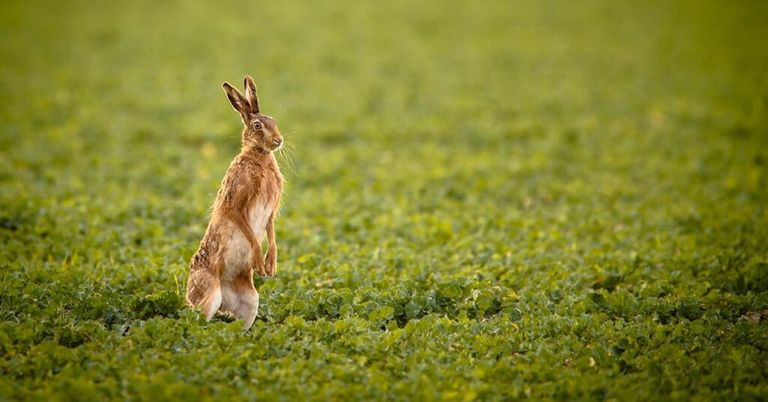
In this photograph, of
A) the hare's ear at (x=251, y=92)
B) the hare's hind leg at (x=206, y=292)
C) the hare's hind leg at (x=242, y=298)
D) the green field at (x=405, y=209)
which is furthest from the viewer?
the hare's ear at (x=251, y=92)

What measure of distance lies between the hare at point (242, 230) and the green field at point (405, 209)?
26 cm

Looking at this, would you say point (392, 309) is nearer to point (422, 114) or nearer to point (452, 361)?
point (452, 361)

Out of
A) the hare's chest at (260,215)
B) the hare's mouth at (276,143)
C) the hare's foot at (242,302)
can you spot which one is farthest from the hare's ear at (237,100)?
the hare's foot at (242,302)

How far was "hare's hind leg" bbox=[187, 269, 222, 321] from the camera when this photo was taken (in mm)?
7316

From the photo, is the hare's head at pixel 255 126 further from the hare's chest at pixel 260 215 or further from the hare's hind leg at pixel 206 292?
the hare's hind leg at pixel 206 292

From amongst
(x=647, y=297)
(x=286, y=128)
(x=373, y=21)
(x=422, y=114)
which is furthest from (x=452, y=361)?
(x=373, y=21)

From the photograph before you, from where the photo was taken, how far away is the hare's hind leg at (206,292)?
288 inches

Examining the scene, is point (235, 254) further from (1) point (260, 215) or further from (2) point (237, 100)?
(2) point (237, 100)

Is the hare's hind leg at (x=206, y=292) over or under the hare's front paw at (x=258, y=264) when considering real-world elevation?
under

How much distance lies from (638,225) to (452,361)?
5604 millimetres

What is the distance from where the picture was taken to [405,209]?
1277 cm

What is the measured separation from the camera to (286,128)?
60.0 feet

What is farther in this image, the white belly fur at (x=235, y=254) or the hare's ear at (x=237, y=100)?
the hare's ear at (x=237, y=100)

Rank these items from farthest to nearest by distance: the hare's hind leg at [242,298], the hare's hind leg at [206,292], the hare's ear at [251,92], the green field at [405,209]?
the hare's ear at [251,92] → the hare's hind leg at [242,298] → the hare's hind leg at [206,292] → the green field at [405,209]
